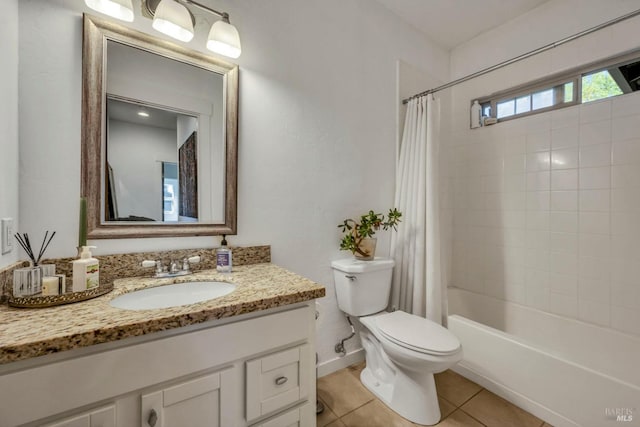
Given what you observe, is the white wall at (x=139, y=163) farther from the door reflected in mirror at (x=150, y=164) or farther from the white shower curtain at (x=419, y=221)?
the white shower curtain at (x=419, y=221)

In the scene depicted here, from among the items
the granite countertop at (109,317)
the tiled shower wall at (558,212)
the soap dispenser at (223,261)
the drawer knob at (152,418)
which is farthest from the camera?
the tiled shower wall at (558,212)

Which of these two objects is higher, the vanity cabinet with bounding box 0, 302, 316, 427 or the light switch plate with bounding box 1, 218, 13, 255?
the light switch plate with bounding box 1, 218, 13, 255

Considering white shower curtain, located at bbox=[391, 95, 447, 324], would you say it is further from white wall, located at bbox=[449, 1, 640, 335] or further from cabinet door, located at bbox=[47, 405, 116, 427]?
cabinet door, located at bbox=[47, 405, 116, 427]

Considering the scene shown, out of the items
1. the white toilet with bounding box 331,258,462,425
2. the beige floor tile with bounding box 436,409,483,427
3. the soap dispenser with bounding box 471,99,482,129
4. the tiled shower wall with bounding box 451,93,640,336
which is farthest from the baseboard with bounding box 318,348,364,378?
the soap dispenser with bounding box 471,99,482,129

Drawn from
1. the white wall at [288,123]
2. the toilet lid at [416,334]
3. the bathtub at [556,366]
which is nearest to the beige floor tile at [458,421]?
the bathtub at [556,366]

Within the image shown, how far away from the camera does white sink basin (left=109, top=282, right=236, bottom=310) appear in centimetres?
95

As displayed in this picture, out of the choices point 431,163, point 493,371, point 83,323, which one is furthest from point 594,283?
point 83,323

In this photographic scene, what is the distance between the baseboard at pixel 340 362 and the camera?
1.69 m

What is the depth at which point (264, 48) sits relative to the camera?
143 cm

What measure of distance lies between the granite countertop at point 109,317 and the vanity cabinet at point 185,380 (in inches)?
1.5

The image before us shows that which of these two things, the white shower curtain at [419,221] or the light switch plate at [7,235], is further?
the white shower curtain at [419,221]

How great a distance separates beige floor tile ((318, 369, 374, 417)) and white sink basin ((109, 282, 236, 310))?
975 mm

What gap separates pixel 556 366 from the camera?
1313 millimetres

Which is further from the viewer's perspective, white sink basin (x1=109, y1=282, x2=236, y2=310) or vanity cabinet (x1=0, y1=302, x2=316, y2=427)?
white sink basin (x1=109, y1=282, x2=236, y2=310)
